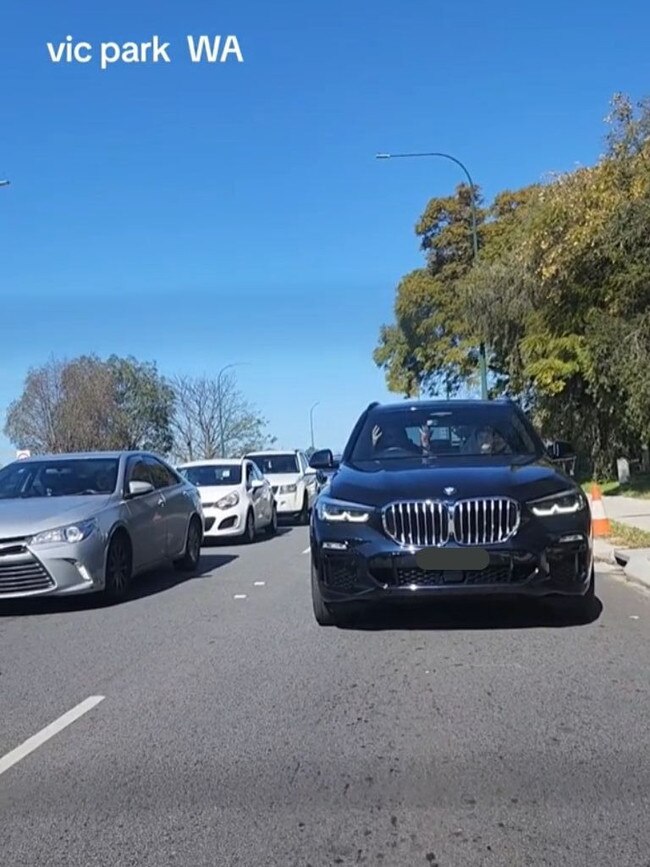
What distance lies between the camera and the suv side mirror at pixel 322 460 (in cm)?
923

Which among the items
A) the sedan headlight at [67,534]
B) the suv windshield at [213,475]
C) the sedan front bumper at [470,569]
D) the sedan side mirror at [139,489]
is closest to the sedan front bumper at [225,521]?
the suv windshield at [213,475]

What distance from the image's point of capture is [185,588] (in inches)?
435

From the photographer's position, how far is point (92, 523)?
31.2 ft

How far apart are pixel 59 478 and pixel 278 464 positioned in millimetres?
12998

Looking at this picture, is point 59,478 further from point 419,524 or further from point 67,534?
point 419,524

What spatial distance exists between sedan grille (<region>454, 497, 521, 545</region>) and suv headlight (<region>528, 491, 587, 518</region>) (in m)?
0.17

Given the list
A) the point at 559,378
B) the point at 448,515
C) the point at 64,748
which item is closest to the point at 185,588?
the point at 448,515

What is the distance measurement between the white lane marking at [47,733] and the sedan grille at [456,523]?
7.78 feet

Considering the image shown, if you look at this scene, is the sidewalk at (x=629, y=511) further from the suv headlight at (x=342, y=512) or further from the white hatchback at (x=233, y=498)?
the suv headlight at (x=342, y=512)

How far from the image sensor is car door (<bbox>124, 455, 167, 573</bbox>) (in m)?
10.5

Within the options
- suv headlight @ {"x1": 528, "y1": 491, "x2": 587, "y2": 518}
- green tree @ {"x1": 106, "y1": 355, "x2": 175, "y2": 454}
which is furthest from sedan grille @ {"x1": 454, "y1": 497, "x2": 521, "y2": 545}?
green tree @ {"x1": 106, "y1": 355, "x2": 175, "y2": 454}

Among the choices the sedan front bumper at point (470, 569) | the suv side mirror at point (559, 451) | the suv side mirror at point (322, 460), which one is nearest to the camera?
the sedan front bumper at point (470, 569)

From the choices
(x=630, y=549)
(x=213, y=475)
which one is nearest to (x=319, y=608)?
(x=630, y=549)

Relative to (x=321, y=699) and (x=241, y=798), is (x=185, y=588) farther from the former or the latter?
(x=241, y=798)
